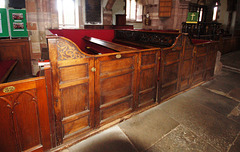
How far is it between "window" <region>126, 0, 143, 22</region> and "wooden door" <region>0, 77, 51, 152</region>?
41.5ft

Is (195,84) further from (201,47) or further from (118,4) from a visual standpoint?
(118,4)

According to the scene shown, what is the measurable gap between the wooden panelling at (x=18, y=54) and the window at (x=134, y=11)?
31.8 feet

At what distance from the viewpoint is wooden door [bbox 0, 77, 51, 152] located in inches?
53.7

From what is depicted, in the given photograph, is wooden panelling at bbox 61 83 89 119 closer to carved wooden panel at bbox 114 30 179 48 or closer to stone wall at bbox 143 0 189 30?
carved wooden panel at bbox 114 30 179 48

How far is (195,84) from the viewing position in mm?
3580

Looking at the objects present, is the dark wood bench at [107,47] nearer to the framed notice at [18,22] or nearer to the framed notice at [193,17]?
the framed notice at [18,22]

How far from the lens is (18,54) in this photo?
4902mm

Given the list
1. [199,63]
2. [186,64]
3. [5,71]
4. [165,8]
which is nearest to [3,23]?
[5,71]

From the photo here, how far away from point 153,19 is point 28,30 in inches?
222

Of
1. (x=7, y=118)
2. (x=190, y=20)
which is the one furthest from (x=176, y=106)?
(x=190, y=20)

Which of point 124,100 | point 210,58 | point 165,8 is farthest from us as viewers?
point 165,8

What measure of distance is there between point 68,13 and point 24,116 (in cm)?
910

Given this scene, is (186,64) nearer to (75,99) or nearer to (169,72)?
(169,72)

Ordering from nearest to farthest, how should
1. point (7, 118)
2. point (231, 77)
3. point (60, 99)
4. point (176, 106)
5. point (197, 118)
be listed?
point (7, 118)
point (60, 99)
point (197, 118)
point (176, 106)
point (231, 77)
